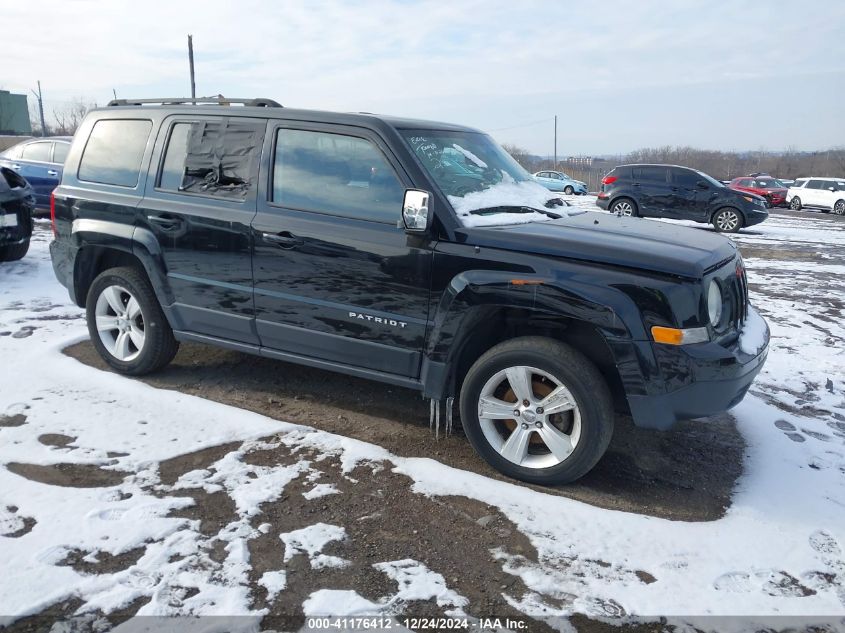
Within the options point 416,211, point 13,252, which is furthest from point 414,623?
point 13,252

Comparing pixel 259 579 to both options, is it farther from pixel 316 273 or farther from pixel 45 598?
pixel 316 273

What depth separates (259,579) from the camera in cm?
269

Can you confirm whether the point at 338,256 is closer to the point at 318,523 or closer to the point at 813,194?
the point at 318,523

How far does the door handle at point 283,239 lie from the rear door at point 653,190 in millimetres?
15698

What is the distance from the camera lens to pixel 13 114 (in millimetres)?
64438

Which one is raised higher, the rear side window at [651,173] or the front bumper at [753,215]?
the rear side window at [651,173]

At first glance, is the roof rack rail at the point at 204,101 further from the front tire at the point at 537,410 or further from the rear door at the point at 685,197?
the rear door at the point at 685,197

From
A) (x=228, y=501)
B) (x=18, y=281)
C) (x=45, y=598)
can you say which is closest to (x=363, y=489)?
(x=228, y=501)

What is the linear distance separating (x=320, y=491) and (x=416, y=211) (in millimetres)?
1528

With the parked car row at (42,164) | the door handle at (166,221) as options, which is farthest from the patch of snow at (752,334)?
the parked car row at (42,164)

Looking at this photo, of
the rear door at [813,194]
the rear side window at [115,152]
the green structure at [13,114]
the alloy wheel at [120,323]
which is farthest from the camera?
the green structure at [13,114]

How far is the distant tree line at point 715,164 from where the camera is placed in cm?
5284

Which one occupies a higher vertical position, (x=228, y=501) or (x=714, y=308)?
(x=714, y=308)

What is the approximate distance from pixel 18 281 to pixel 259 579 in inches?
261
